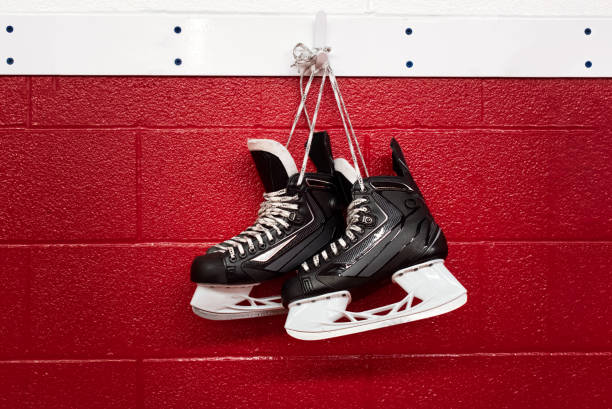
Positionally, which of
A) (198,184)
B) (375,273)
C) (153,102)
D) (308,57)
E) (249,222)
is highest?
(308,57)

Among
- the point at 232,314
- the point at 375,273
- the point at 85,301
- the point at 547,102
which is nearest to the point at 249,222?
the point at 232,314

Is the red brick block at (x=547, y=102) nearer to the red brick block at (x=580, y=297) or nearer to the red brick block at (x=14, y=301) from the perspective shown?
the red brick block at (x=580, y=297)

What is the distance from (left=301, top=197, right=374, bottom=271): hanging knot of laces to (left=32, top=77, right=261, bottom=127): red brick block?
38 centimetres

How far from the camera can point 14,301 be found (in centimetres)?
129

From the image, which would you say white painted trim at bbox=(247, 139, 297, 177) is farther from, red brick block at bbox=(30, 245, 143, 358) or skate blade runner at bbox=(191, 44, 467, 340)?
red brick block at bbox=(30, 245, 143, 358)

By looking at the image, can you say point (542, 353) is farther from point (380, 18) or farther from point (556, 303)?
point (380, 18)

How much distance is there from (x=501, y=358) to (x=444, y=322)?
0.61ft

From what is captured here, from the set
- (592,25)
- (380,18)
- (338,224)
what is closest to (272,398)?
(338,224)

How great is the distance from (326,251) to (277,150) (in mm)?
283

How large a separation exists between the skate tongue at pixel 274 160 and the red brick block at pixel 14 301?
676 millimetres

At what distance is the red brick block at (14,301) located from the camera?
129 cm

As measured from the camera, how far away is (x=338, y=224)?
4.13 feet

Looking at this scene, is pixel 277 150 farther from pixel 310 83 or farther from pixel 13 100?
pixel 13 100

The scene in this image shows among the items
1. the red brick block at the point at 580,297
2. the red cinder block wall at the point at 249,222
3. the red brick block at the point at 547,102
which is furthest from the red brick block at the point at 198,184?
the red brick block at the point at 580,297
